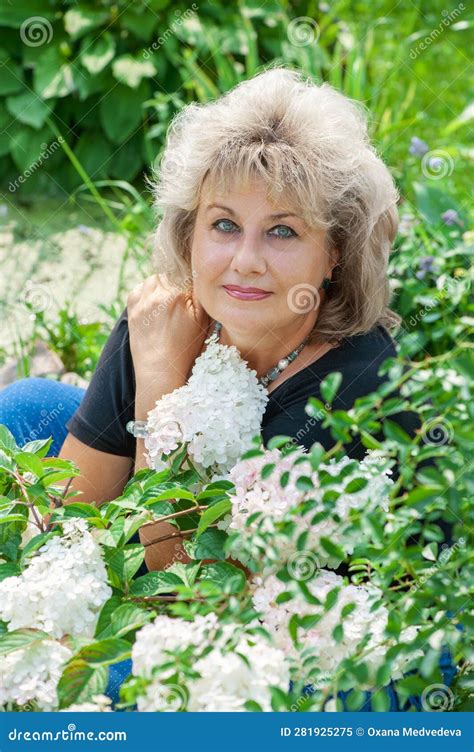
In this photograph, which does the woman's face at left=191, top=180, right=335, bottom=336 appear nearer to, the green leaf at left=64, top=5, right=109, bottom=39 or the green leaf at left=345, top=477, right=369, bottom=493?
the green leaf at left=345, top=477, right=369, bottom=493

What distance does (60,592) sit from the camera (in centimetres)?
148

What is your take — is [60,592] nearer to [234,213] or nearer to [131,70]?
[234,213]

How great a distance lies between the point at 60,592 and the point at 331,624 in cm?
39

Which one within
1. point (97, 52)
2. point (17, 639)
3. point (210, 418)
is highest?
point (97, 52)

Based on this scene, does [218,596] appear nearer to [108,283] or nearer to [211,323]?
[211,323]

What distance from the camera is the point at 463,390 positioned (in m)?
1.23
